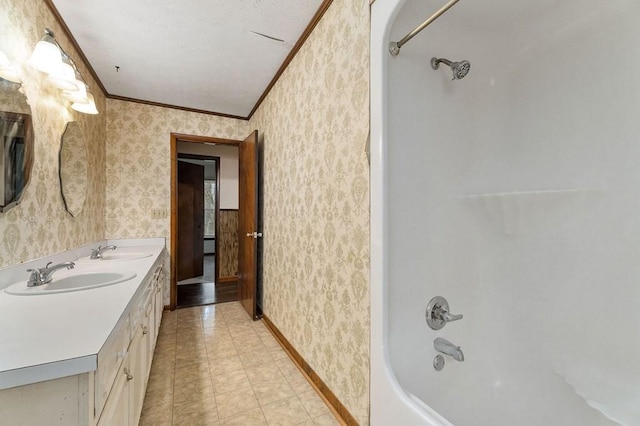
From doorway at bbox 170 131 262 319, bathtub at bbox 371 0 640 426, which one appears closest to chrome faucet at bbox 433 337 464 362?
bathtub at bbox 371 0 640 426

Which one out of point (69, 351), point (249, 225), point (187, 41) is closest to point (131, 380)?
point (69, 351)

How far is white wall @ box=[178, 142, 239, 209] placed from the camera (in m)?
4.48

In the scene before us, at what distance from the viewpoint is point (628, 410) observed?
0.98 metres

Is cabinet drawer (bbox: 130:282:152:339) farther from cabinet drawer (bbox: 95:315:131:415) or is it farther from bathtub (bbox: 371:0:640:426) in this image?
bathtub (bbox: 371:0:640:426)

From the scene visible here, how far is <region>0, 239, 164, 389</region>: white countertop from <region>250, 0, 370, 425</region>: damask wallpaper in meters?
1.00

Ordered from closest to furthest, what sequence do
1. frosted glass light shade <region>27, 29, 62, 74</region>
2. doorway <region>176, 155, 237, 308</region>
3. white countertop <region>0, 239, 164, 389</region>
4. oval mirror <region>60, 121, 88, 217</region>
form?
white countertop <region>0, 239, 164, 389</region>, frosted glass light shade <region>27, 29, 62, 74</region>, oval mirror <region>60, 121, 88, 217</region>, doorway <region>176, 155, 237, 308</region>

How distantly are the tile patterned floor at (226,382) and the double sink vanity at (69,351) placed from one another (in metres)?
0.36

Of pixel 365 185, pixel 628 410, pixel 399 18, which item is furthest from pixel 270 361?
pixel 399 18

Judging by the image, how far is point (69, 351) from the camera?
701mm

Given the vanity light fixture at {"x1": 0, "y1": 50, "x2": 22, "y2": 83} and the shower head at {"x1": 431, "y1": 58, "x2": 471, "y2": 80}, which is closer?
the shower head at {"x1": 431, "y1": 58, "x2": 471, "y2": 80}

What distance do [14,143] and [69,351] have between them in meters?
1.28

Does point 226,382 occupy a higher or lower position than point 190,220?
lower

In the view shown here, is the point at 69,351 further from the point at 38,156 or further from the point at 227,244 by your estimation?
the point at 227,244

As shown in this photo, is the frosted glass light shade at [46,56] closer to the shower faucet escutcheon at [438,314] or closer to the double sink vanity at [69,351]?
the double sink vanity at [69,351]
